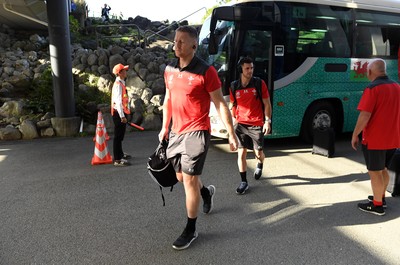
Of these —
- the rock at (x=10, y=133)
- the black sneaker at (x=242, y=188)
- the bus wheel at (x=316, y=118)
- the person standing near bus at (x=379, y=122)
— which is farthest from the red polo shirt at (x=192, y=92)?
the rock at (x=10, y=133)

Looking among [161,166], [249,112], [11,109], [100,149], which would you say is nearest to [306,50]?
[249,112]

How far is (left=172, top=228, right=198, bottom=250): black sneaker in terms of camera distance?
3.37 m

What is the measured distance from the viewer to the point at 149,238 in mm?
3627

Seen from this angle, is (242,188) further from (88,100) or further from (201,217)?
(88,100)

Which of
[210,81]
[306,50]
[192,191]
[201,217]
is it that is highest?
[306,50]

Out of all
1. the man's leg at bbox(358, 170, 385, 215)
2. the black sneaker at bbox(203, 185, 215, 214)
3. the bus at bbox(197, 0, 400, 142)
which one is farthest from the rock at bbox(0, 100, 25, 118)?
the man's leg at bbox(358, 170, 385, 215)

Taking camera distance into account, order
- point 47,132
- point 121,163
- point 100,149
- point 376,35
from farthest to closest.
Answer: point 47,132, point 376,35, point 100,149, point 121,163

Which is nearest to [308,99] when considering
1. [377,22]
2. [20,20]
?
[377,22]

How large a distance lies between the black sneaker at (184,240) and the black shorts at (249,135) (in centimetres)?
172

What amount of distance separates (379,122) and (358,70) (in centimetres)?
427

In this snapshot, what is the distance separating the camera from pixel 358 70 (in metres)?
7.75

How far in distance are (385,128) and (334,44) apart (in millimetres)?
4073

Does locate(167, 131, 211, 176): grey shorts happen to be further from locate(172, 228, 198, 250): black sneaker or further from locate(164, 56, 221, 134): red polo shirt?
locate(172, 228, 198, 250): black sneaker

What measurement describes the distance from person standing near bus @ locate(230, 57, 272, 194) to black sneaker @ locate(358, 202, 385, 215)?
150 cm
